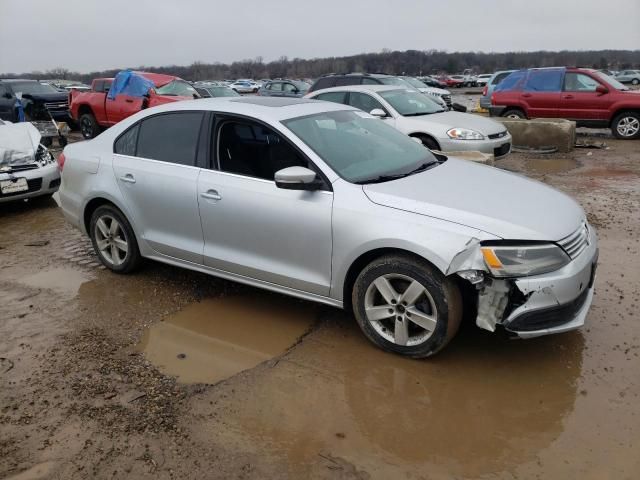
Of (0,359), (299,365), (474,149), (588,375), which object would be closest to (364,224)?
(299,365)

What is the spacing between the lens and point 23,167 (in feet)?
24.5

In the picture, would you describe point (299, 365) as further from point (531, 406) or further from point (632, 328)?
point (632, 328)

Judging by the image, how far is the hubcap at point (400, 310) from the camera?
3.35m

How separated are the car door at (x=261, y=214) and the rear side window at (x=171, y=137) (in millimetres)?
260

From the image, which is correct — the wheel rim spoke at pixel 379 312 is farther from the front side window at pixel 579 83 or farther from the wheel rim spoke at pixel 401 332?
the front side window at pixel 579 83

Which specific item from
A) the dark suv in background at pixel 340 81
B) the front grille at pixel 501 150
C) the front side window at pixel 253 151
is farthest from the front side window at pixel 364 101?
the front side window at pixel 253 151

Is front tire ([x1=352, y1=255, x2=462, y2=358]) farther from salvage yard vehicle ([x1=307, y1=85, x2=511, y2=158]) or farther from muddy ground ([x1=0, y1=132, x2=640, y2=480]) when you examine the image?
salvage yard vehicle ([x1=307, y1=85, x2=511, y2=158])

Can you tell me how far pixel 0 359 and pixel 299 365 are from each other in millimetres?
2103

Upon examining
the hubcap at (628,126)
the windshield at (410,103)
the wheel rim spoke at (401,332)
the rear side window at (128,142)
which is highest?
the windshield at (410,103)

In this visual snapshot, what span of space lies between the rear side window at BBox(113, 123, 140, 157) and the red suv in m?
11.3

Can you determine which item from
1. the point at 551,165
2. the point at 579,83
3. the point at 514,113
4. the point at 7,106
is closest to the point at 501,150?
the point at 551,165

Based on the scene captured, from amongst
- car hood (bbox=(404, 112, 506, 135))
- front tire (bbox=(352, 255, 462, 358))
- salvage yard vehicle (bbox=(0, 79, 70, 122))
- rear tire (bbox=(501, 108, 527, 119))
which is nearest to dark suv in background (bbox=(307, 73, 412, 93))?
rear tire (bbox=(501, 108, 527, 119))

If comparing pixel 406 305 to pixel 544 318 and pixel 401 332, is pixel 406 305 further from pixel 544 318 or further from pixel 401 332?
pixel 544 318

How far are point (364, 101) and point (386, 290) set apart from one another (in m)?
6.71
